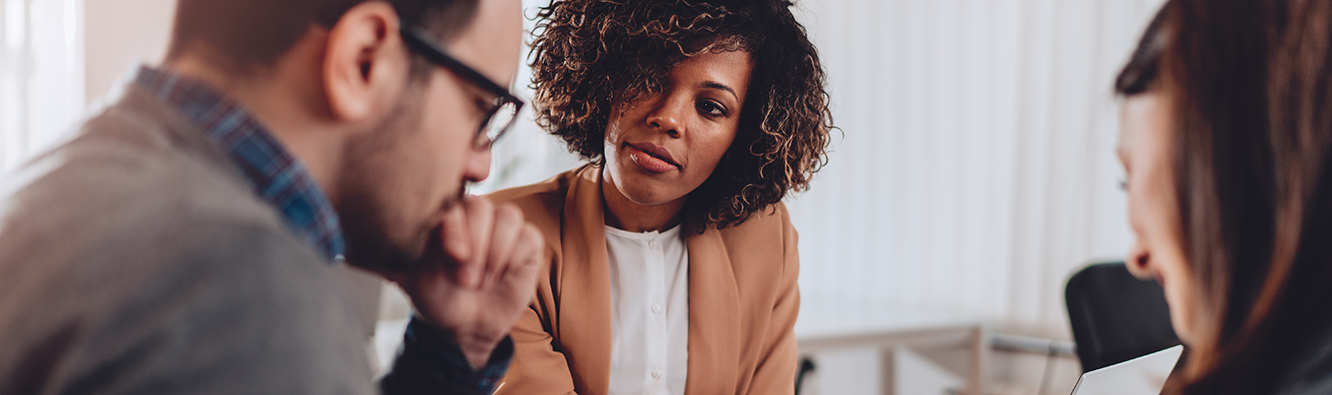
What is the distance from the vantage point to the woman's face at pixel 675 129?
4.07 ft

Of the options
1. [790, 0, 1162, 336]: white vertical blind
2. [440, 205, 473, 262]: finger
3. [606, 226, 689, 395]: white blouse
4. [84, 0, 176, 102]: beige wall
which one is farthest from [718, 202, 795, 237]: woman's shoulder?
[84, 0, 176, 102]: beige wall

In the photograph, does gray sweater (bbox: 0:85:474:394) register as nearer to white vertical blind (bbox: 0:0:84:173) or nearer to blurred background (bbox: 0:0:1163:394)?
blurred background (bbox: 0:0:1163:394)

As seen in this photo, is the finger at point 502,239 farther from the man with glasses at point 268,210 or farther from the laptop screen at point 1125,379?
the laptop screen at point 1125,379

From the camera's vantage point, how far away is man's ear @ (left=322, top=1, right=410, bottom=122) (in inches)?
23.7

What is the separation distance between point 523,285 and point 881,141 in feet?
7.56

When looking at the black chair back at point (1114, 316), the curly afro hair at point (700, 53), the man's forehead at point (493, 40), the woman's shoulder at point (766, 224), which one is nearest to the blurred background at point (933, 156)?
the black chair back at point (1114, 316)

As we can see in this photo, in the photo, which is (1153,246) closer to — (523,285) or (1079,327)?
(523,285)

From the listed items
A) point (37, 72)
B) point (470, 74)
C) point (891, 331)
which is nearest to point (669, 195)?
point (470, 74)

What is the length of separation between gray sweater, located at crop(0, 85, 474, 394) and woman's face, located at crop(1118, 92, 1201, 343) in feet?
2.00

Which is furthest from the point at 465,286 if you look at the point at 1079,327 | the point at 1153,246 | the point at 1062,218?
the point at 1062,218

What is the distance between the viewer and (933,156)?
2906 millimetres

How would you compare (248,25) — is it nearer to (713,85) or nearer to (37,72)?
(713,85)

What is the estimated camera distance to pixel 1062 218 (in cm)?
268

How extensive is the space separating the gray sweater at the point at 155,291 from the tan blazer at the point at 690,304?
0.73m
